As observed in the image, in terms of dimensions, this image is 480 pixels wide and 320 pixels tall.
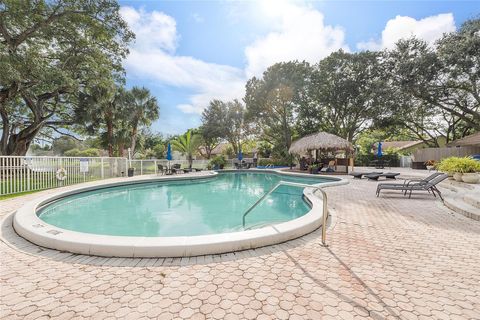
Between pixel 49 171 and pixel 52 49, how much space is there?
10550mm

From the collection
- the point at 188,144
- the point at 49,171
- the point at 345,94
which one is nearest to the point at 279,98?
the point at 345,94

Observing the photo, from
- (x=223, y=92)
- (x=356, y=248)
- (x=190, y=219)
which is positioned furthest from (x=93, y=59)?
(x=223, y=92)

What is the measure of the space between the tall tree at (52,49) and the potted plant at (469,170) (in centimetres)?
1974

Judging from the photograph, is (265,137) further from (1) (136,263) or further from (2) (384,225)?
(1) (136,263)

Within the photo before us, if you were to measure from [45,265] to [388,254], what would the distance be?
4.85 metres

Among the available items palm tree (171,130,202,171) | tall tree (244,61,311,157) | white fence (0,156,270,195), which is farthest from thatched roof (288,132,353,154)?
white fence (0,156,270,195)

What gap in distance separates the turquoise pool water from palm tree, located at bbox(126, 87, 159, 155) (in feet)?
41.8

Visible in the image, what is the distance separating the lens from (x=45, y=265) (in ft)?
9.57

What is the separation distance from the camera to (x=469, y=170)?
9047mm

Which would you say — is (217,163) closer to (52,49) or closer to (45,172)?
(45,172)

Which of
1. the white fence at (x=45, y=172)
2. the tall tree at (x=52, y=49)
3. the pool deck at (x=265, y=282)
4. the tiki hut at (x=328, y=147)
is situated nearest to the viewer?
the pool deck at (x=265, y=282)

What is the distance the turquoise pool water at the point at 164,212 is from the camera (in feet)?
19.4

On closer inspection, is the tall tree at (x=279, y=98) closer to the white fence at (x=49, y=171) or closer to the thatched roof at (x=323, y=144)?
the thatched roof at (x=323, y=144)

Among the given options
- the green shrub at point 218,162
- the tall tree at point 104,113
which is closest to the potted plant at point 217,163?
the green shrub at point 218,162
